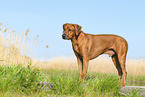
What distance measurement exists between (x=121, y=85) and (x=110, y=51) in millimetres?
1067

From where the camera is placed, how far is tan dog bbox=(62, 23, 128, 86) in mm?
5535

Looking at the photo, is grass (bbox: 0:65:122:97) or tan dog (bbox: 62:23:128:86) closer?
grass (bbox: 0:65:122:97)

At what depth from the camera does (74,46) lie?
5738mm

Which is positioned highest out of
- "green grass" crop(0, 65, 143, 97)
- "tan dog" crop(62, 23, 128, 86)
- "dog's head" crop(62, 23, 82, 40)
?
"dog's head" crop(62, 23, 82, 40)

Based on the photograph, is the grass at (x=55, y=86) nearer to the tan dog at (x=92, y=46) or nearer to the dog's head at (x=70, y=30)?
the tan dog at (x=92, y=46)

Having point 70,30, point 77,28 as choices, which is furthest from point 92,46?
point 70,30

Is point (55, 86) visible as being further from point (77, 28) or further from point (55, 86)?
point (77, 28)

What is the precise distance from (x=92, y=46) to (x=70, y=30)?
0.91 metres

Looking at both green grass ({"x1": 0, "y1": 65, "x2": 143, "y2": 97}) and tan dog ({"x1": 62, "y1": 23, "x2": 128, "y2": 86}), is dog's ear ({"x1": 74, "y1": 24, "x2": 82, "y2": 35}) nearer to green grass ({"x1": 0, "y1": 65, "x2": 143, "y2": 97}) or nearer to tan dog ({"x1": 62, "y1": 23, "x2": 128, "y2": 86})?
tan dog ({"x1": 62, "y1": 23, "x2": 128, "y2": 86})

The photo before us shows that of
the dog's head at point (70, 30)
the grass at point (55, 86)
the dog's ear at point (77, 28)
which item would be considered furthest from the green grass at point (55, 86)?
the dog's ear at point (77, 28)

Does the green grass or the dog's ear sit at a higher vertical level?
the dog's ear

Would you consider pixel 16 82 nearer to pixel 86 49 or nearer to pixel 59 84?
pixel 59 84

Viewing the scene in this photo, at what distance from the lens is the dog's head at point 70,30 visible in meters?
5.44

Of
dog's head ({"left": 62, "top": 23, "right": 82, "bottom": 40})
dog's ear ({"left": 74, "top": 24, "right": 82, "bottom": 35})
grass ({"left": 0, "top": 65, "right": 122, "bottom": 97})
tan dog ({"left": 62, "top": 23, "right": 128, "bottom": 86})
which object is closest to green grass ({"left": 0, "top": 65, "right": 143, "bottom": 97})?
grass ({"left": 0, "top": 65, "right": 122, "bottom": 97})
